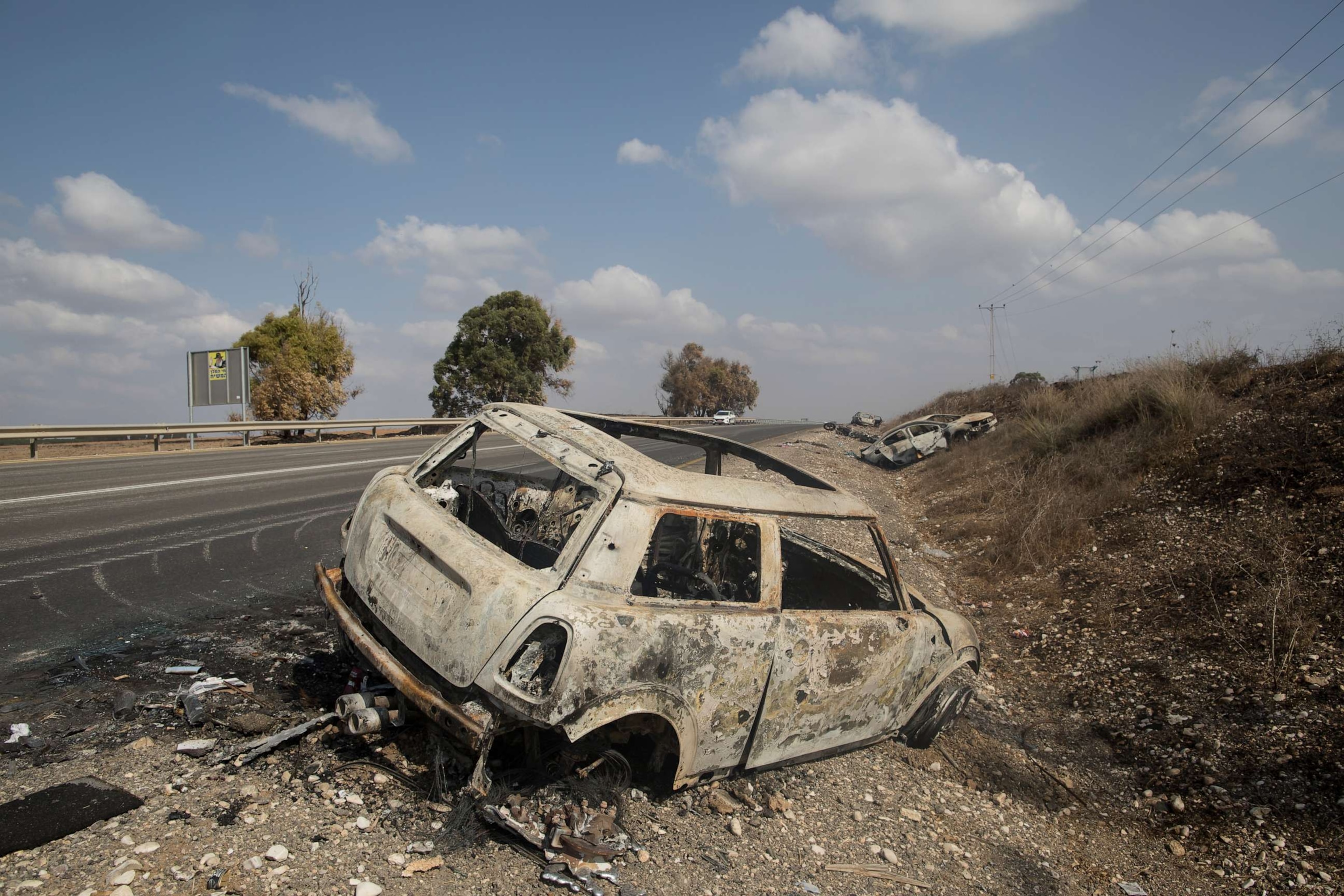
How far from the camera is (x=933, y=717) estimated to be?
454 centimetres

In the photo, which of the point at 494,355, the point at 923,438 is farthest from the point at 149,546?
the point at 494,355

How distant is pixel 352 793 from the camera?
3.05m

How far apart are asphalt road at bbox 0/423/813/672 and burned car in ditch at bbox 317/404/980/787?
196 centimetres

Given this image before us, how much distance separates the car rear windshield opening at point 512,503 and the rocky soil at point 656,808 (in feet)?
3.73

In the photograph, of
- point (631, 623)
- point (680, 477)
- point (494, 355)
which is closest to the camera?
point (631, 623)

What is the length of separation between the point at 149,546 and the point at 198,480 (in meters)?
5.74

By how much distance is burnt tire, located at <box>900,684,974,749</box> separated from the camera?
448cm

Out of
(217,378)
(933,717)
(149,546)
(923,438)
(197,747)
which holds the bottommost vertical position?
(933,717)

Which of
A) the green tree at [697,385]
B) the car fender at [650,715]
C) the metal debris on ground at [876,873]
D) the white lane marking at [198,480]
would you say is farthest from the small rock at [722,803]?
the green tree at [697,385]

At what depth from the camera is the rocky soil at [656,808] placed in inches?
104

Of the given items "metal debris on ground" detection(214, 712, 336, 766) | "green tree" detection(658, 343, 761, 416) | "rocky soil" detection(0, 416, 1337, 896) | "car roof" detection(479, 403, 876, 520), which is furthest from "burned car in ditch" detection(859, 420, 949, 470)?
"green tree" detection(658, 343, 761, 416)

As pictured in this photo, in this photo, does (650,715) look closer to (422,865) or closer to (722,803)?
(722,803)

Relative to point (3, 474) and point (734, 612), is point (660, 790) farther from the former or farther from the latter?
point (3, 474)

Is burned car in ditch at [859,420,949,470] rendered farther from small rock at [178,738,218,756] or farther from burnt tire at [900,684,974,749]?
small rock at [178,738,218,756]
